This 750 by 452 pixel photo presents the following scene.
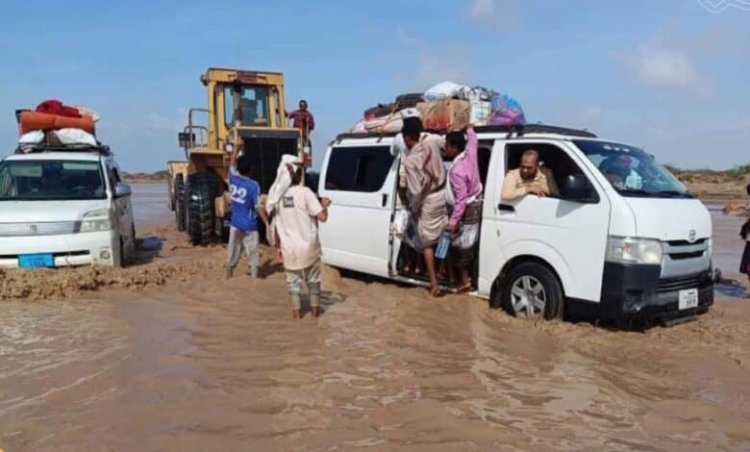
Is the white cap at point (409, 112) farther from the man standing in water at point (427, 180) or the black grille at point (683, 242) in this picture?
the black grille at point (683, 242)

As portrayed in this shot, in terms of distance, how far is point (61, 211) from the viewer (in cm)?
833

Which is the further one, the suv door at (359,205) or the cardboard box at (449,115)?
the suv door at (359,205)

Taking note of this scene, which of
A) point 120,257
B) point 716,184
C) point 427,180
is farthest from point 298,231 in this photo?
point 716,184

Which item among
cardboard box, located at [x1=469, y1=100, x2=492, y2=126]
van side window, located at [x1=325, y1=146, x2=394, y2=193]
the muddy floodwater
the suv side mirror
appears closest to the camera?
the muddy floodwater

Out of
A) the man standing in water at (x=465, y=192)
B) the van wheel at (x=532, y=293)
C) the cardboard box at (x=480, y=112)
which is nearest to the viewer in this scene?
the van wheel at (x=532, y=293)

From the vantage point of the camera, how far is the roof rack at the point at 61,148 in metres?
10.4

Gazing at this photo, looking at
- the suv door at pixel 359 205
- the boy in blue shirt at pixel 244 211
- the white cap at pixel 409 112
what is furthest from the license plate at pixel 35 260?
the white cap at pixel 409 112

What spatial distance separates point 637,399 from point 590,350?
1075mm

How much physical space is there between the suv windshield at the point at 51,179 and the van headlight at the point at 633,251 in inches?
268

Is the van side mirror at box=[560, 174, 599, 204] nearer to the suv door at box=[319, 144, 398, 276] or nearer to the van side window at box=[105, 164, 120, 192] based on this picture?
the suv door at box=[319, 144, 398, 276]

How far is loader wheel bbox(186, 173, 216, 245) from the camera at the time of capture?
11.9m

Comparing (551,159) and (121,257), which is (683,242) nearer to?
(551,159)

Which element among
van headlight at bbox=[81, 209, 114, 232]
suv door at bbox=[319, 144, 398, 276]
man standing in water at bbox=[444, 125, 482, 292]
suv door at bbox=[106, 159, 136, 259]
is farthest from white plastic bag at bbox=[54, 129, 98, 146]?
man standing in water at bbox=[444, 125, 482, 292]

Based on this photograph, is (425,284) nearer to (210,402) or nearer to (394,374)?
(394,374)
